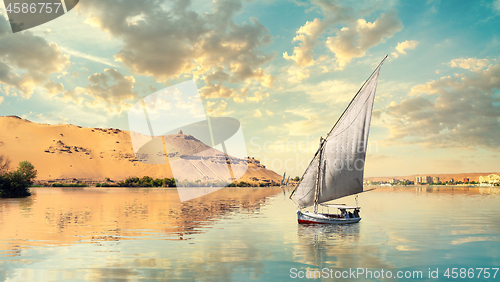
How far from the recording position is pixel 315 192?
4166 centimetres

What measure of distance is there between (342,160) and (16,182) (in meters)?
88.0

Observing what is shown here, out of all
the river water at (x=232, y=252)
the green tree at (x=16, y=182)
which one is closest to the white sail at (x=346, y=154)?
the river water at (x=232, y=252)

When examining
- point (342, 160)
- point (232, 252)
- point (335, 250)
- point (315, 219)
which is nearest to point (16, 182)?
point (315, 219)

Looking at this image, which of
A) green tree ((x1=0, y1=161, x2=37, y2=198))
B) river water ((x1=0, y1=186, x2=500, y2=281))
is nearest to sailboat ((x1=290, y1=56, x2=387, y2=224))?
river water ((x1=0, y1=186, x2=500, y2=281))

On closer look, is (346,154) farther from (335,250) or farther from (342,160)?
(335,250)

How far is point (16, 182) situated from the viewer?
85.4 metres

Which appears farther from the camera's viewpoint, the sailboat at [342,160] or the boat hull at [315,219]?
the boat hull at [315,219]

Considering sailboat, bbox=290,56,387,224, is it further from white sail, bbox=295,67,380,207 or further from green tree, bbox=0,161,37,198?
green tree, bbox=0,161,37,198

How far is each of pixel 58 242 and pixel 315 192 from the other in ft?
95.3

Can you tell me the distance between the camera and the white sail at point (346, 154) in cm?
3925

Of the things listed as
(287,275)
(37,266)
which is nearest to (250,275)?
(287,275)

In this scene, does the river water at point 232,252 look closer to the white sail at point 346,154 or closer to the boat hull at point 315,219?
the boat hull at point 315,219

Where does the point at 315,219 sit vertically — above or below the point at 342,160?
below

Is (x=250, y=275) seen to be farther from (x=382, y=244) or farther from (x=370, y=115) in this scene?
(x=370, y=115)
